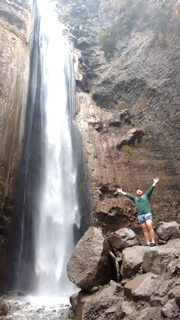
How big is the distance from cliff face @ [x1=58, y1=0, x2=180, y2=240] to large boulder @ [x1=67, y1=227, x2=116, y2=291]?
14.2 ft

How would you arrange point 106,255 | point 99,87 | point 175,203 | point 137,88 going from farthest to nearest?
point 99,87 → point 137,88 → point 175,203 → point 106,255

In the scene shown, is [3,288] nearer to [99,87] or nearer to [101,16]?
[99,87]

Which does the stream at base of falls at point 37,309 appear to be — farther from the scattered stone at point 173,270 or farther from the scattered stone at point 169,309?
the scattered stone at point 169,309

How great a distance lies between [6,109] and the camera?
11.5 m

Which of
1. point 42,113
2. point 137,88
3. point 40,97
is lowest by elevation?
point 42,113

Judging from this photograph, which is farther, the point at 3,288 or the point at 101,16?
the point at 101,16

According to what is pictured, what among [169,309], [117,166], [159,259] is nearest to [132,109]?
[117,166]

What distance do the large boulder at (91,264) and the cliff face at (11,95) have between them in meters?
4.88

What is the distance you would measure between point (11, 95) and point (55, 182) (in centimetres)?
530

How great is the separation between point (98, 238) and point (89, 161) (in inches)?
257

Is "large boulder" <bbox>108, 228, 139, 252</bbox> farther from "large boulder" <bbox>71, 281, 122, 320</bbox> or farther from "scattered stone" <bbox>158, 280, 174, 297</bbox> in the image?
"scattered stone" <bbox>158, 280, 174, 297</bbox>

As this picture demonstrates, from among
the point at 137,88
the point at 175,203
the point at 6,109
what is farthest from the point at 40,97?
the point at 175,203

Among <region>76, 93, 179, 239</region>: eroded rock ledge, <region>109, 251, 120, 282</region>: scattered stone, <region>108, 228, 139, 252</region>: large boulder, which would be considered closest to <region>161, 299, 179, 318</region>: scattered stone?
<region>109, 251, 120, 282</region>: scattered stone

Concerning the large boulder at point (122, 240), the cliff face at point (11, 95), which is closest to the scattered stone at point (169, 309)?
the large boulder at point (122, 240)
